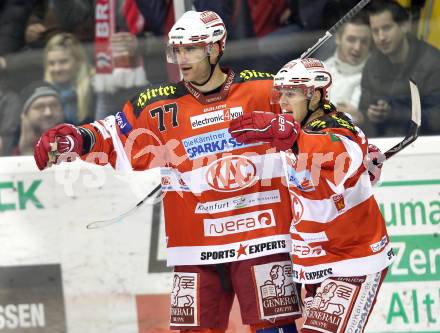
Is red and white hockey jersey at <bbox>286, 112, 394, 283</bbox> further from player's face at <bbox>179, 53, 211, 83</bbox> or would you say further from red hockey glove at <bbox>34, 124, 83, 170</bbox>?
red hockey glove at <bbox>34, 124, 83, 170</bbox>

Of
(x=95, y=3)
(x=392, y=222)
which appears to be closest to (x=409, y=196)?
(x=392, y=222)

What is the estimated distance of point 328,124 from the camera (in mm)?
4773

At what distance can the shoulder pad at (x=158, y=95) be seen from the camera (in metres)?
5.23

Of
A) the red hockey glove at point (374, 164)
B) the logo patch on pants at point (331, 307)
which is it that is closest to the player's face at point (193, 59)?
the red hockey glove at point (374, 164)

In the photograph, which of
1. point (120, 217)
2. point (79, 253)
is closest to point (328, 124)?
point (120, 217)

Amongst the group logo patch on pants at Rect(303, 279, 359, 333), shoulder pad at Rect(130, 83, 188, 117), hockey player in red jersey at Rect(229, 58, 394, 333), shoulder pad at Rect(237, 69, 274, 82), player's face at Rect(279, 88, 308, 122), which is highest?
shoulder pad at Rect(237, 69, 274, 82)

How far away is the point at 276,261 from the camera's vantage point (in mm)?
5246

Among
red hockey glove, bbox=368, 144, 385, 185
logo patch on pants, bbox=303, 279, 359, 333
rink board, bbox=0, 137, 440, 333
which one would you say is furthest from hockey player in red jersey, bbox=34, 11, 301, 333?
rink board, bbox=0, 137, 440, 333

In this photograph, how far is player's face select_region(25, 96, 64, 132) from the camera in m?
6.76

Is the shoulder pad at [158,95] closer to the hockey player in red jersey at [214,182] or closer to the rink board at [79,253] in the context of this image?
the hockey player in red jersey at [214,182]

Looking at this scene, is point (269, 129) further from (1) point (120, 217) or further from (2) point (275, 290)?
(1) point (120, 217)

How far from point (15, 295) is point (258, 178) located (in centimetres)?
196

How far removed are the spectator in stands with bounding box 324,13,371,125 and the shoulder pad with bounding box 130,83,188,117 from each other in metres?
1.51

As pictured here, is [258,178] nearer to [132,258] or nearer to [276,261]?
[276,261]
